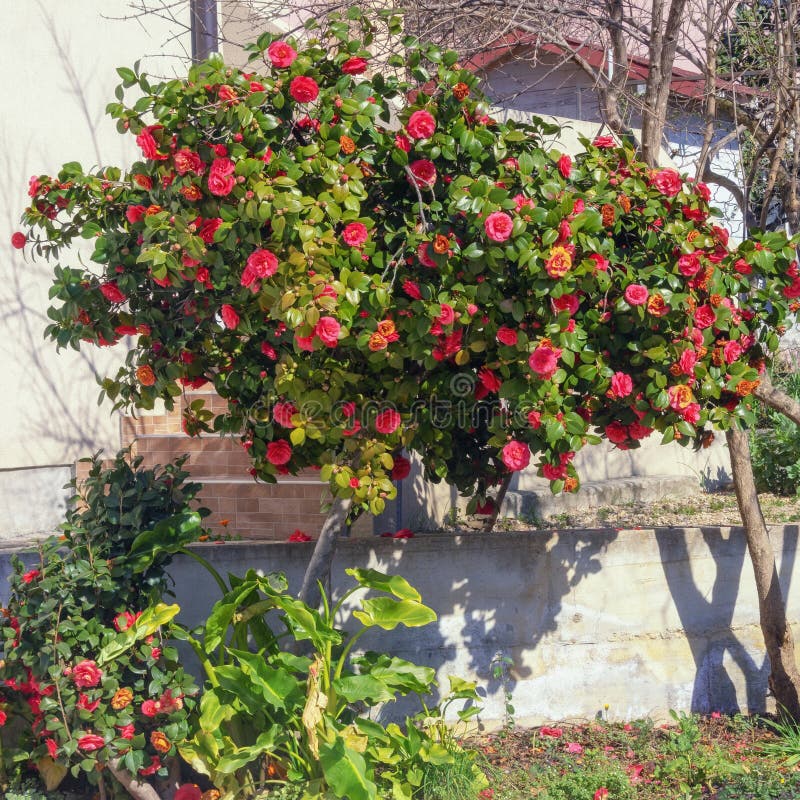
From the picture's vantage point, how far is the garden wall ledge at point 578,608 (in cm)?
479

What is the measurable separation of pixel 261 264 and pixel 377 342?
0.50 metres

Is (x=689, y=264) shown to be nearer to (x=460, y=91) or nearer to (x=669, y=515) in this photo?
(x=460, y=91)

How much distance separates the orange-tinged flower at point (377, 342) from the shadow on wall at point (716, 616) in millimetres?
2554

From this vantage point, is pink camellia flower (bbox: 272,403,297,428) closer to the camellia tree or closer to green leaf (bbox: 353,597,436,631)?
the camellia tree

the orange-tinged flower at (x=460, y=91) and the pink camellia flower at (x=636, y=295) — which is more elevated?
the orange-tinged flower at (x=460, y=91)

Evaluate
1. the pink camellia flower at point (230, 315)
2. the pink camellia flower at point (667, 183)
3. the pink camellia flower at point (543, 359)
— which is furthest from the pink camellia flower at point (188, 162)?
the pink camellia flower at point (667, 183)

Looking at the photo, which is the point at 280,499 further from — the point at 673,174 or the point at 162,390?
the point at 673,174

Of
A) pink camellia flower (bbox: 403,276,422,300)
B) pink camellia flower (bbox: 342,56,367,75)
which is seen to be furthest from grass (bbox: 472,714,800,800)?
pink camellia flower (bbox: 342,56,367,75)

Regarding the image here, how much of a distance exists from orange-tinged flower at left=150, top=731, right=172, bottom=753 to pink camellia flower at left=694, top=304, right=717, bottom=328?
2715 millimetres

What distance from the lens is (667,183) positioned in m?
3.77

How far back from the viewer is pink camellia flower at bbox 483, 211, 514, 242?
3.14 metres

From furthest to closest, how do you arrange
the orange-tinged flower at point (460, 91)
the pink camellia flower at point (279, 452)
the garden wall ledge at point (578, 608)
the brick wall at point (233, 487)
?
the brick wall at point (233, 487) < the garden wall ledge at point (578, 608) < the pink camellia flower at point (279, 452) < the orange-tinged flower at point (460, 91)

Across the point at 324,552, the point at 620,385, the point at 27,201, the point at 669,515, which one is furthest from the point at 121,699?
the point at 669,515

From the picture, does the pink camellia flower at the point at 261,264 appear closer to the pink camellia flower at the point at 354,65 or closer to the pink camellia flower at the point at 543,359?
the pink camellia flower at the point at 354,65
